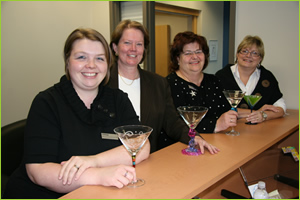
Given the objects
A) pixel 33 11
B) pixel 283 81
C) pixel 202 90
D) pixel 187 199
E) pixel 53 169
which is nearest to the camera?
pixel 187 199

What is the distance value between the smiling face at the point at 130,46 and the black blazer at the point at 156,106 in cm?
15

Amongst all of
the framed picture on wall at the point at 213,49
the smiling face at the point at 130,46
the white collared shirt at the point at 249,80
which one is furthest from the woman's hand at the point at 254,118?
the framed picture on wall at the point at 213,49

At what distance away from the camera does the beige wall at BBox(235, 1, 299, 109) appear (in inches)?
138

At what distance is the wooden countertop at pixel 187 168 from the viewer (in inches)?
51.4

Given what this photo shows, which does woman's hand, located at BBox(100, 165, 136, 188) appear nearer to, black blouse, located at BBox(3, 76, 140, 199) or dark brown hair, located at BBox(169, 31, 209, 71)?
black blouse, located at BBox(3, 76, 140, 199)

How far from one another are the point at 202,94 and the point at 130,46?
869mm

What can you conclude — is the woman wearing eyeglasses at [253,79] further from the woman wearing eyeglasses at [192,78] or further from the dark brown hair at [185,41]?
the dark brown hair at [185,41]

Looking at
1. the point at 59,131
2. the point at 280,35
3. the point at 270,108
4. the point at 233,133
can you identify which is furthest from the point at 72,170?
the point at 280,35

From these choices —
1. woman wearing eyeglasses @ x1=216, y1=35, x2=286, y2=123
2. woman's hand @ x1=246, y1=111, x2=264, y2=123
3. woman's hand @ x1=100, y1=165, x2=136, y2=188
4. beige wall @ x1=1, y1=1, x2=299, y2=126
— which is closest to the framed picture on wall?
beige wall @ x1=1, y1=1, x2=299, y2=126

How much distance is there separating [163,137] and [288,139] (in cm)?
150

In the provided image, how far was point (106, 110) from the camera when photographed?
5.81 feet

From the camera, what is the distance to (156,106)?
8.03 feet

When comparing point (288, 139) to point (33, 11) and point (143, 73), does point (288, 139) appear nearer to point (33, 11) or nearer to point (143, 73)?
point (143, 73)

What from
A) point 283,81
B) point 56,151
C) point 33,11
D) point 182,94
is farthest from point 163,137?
point 33,11
